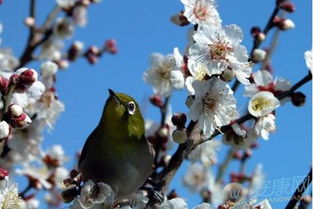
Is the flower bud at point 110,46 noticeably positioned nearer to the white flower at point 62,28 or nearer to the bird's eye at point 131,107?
the white flower at point 62,28

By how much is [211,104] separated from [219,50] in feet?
0.66

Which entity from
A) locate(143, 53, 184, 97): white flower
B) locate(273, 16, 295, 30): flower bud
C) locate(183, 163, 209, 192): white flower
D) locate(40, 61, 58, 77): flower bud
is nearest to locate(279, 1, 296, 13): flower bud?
locate(273, 16, 295, 30): flower bud

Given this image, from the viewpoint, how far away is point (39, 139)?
4.14 metres

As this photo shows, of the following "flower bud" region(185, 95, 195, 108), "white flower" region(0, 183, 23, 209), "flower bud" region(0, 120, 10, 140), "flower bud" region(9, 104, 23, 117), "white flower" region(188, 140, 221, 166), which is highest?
"white flower" region(188, 140, 221, 166)

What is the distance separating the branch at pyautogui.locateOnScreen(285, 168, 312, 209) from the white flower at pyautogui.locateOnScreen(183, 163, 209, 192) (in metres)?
3.90

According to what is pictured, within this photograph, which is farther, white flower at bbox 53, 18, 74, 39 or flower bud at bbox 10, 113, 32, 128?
white flower at bbox 53, 18, 74, 39

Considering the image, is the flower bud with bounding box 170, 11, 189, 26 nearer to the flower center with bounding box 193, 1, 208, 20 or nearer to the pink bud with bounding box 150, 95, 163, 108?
the flower center with bounding box 193, 1, 208, 20

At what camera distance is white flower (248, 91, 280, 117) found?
2918mm

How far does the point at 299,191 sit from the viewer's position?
2.39 metres

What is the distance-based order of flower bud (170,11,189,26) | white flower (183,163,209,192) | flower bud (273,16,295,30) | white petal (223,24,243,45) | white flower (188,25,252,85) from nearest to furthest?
white flower (188,25,252,85), white petal (223,24,243,45), flower bud (170,11,189,26), flower bud (273,16,295,30), white flower (183,163,209,192)

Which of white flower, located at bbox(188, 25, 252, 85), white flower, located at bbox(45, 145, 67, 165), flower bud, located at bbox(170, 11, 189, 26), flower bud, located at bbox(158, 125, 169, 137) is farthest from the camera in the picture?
white flower, located at bbox(45, 145, 67, 165)

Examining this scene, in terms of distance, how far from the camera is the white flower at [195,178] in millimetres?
6430

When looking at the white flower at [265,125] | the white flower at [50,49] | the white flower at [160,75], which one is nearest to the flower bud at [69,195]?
the white flower at [265,125]

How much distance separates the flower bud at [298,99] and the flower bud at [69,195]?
45.3 inches
